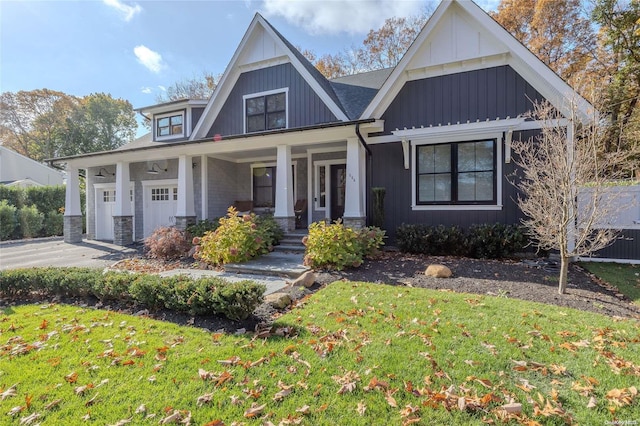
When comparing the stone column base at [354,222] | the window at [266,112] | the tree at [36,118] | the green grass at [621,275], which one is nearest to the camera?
the green grass at [621,275]

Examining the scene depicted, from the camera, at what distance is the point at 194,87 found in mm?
28016

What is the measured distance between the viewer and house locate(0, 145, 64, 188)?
27.2 metres

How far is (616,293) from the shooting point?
218 inches

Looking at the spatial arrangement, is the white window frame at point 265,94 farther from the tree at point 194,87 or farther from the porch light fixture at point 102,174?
the tree at point 194,87

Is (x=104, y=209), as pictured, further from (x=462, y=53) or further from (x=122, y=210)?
(x=462, y=53)

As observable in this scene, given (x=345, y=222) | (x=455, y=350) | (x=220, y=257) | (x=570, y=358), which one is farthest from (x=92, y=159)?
(x=570, y=358)

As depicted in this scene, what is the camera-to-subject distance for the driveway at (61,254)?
31.9 ft

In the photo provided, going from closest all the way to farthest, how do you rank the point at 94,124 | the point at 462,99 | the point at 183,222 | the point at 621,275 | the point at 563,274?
the point at 563,274, the point at 621,275, the point at 462,99, the point at 183,222, the point at 94,124

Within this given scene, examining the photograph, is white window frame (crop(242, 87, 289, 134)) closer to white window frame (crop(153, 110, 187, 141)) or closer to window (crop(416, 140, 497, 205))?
white window frame (crop(153, 110, 187, 141))

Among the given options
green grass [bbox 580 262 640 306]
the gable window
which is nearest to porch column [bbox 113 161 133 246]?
the gable window

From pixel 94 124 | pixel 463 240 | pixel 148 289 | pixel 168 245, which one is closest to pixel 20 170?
pixel 94 124

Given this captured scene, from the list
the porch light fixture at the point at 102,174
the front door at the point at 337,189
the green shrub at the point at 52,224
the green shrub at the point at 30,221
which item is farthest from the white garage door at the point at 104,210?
the front door at the point at 337,189

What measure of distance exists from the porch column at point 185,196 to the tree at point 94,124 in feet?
96.6

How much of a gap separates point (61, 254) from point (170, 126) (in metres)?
6.66
